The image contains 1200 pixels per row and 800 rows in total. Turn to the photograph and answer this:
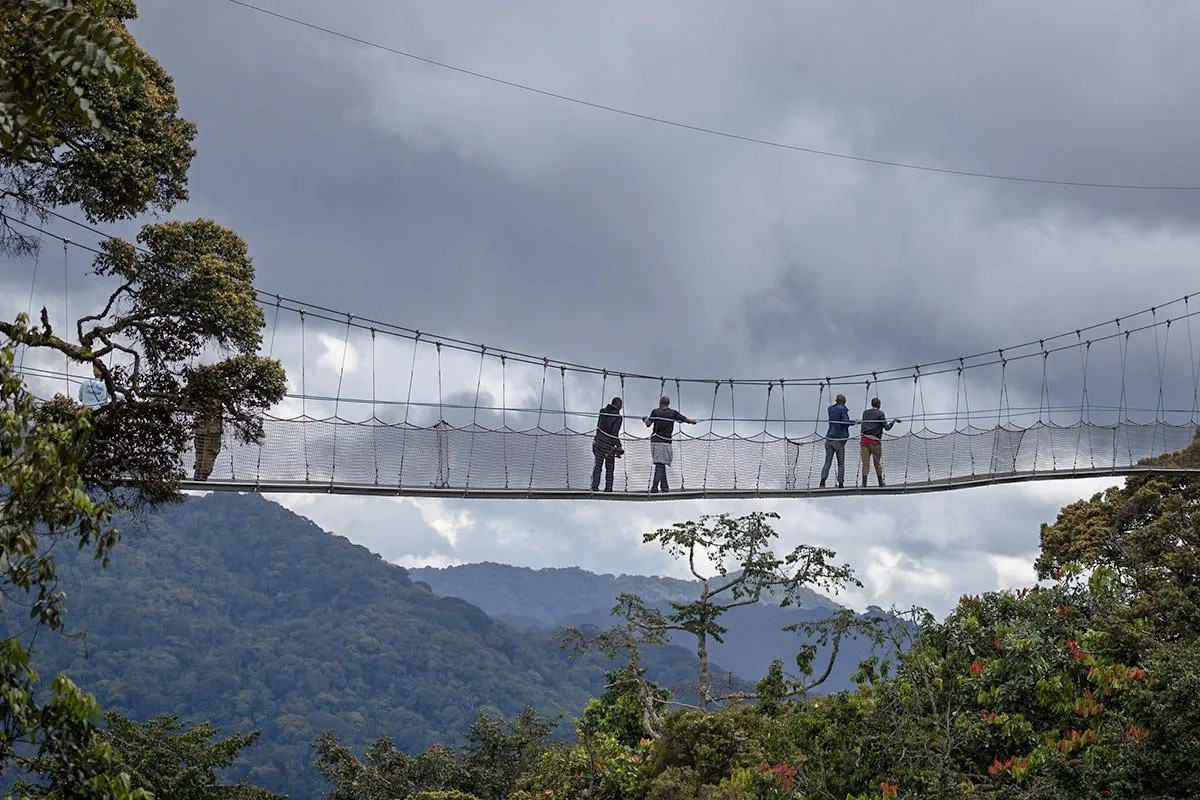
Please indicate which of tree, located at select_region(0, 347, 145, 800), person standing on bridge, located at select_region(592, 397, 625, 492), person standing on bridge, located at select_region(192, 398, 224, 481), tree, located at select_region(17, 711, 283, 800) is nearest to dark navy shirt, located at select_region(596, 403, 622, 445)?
person standing on bridge, located at select_region(592, 397, 625, 492)

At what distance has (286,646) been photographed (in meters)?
107

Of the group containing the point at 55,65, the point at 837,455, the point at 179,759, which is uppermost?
the point at 55,65

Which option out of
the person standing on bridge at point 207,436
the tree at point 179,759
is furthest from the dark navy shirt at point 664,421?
the tree at point 179,759

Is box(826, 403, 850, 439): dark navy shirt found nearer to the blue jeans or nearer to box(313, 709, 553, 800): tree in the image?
the blue jeans

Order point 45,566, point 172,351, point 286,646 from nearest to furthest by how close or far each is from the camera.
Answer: point 45,566 → point 172,351 → point 286,646

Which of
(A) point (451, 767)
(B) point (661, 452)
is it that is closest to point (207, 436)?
(B) point (661, 452)

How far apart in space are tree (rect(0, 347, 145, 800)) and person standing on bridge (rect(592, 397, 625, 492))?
8441 millimetres

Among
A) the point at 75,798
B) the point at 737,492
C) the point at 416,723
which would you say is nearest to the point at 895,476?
the point at 737,492

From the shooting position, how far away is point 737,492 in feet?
45.6

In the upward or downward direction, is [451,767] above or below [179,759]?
below

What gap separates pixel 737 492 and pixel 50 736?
9523 millimetres

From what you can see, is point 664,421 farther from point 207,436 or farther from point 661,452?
point 207,436

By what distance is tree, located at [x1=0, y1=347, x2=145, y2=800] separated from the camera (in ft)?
15.5

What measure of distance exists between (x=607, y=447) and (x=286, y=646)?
324 ft
